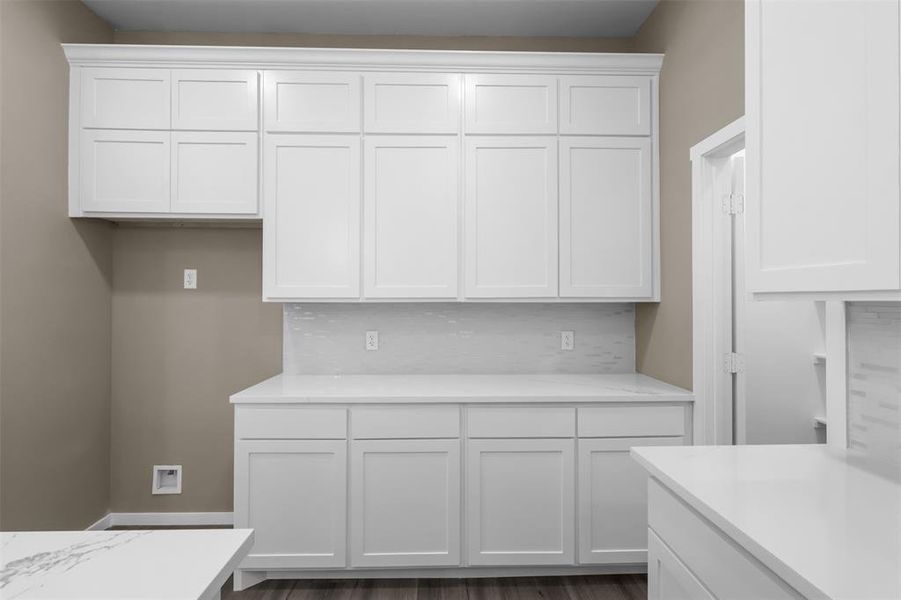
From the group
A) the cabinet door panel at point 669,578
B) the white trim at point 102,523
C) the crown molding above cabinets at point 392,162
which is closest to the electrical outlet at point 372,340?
the crown molding above cabinets at point 392,162

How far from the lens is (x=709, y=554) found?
43.6 inches

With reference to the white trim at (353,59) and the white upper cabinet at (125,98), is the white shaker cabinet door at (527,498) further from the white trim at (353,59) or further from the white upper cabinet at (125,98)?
the white upper cabinet at (125,98)

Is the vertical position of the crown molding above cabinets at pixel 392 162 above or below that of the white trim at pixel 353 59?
below

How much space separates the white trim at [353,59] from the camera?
8.48ft

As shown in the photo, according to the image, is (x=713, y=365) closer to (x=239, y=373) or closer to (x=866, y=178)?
(x=866, y=178)

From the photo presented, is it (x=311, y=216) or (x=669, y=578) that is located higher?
(x=311, y=216)

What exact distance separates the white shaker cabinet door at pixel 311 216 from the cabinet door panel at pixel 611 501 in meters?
1.42

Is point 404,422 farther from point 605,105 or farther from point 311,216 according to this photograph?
point 605,105

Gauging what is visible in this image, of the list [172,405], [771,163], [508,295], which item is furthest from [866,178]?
[172,405]

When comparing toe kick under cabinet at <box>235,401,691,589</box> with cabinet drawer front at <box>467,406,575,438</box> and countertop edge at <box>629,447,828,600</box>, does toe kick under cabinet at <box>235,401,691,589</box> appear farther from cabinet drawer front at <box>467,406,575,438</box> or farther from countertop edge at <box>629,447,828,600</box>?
countertop edge at <box>629,447,828,600</box>

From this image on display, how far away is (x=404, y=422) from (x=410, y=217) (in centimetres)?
103

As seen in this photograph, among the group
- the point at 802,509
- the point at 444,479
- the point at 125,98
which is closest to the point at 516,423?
the point at 444,479

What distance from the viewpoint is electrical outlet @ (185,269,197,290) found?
2.98 meters

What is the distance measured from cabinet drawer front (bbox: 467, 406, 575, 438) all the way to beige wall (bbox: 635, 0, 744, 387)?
24.1 inches
